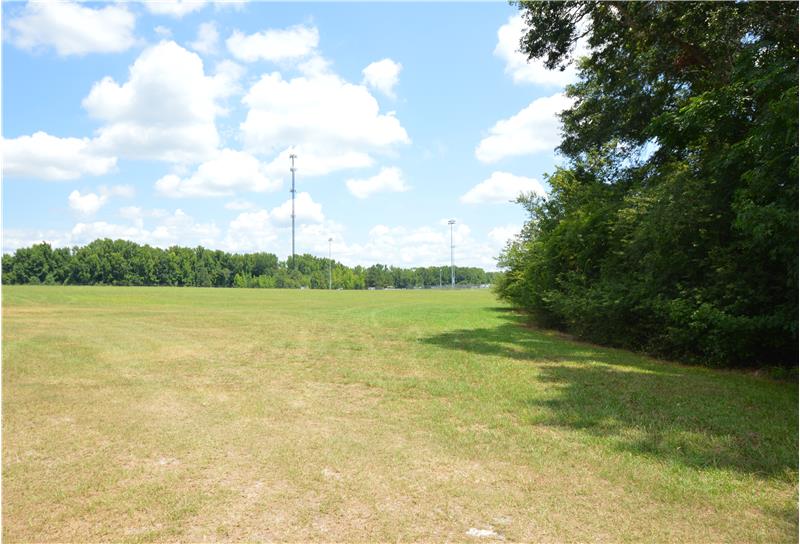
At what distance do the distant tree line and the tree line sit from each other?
12518 centimetres

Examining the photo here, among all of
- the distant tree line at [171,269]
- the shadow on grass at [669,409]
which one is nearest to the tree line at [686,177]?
the shadow on grass at [669,409]

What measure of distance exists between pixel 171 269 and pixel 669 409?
153m

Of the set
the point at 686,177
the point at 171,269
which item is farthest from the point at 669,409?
the point at 171,269

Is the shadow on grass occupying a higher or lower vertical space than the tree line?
lower

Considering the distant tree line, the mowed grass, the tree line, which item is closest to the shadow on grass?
the mowed grass

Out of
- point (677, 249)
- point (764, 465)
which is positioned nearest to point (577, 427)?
point (764, 465)

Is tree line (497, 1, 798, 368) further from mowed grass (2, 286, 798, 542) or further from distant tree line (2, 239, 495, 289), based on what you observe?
distant tree line (2, 239, 495, 289)

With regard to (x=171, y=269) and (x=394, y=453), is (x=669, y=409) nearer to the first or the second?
(x=394, y=453)

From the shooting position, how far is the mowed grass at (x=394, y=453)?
14.2ft

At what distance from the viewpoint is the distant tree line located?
129250 mm

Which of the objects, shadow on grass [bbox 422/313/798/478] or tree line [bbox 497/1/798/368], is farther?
tree line [bbox 497/1/798/368]

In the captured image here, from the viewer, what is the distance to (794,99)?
8.34 metres

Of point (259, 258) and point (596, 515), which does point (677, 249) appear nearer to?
point (596, 515)

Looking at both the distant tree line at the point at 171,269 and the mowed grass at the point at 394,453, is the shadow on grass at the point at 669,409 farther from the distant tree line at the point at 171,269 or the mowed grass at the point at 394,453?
the distant tree line at the point at 171,269
